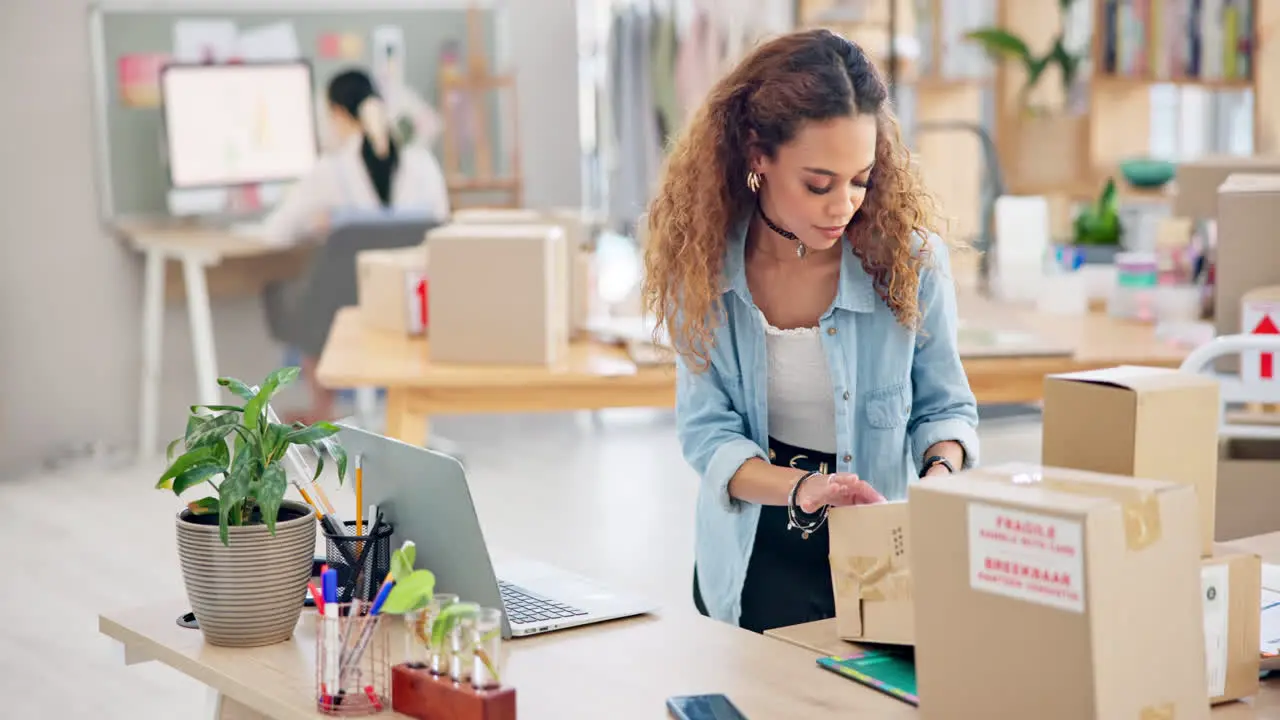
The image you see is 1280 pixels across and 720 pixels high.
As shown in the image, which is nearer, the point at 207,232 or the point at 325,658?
the point at 325,658

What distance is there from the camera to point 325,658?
1.49 meters

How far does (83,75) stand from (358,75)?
38.7 inches

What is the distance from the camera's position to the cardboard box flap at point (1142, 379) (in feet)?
4.70

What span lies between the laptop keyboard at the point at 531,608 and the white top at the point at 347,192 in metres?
3.82

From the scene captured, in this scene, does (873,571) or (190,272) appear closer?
(873,571)

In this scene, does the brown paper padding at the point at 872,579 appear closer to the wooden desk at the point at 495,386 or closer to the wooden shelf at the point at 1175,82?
the wooden desk at the point at 495,386

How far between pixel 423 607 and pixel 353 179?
14.9 ft

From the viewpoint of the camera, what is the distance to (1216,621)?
1454 millimetres

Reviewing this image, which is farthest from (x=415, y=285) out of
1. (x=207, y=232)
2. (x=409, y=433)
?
(x=207, y=232)

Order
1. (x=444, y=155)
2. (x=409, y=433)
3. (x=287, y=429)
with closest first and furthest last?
(x=287, y=429) < (x=409, y=433) < (x=444, y=155)

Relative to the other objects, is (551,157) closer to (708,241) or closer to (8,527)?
(8,527)

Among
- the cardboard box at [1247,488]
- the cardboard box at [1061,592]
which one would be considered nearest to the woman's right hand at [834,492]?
the cardboard box at [1061,592]

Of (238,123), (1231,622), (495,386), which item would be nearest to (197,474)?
(1231,622)

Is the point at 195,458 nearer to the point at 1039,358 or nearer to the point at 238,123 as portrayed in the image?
the point at 1039,358
